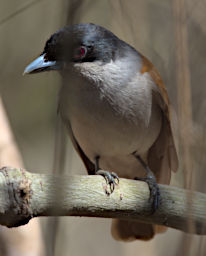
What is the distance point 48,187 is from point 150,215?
0.72 m

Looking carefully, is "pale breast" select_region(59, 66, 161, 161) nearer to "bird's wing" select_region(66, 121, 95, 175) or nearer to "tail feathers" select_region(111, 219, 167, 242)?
"bird's wing" select_region(66, 121, 95, 175)

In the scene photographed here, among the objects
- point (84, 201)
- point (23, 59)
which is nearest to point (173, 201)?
point (84, 201)

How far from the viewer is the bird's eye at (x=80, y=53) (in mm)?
3383

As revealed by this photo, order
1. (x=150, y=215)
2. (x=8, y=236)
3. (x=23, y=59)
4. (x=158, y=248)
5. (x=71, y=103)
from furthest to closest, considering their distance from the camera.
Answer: (x=23, y=59), (x=158, y=248), (x=71, y=103), (x=8, y=236), (x=150, y=215)

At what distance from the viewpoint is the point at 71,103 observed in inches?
142

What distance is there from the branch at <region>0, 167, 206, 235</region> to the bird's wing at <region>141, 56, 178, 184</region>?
895 millimetres

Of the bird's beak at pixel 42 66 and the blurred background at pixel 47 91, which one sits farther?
the blurred background at pixel 47 91

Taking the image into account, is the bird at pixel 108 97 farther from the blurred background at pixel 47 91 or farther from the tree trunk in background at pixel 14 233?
the tree trunk in background at pixel 14 233

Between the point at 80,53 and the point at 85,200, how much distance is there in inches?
50.8

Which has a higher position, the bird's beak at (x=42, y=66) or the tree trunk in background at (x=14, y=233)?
the bird's beak at (x=42, y=66)

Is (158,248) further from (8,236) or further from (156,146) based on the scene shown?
(8,236)

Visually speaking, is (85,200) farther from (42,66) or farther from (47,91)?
(47,91)

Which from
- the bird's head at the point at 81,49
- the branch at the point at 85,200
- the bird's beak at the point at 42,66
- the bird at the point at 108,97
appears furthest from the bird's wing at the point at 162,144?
the branch at the point at 85,200

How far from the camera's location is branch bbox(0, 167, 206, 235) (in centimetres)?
218
